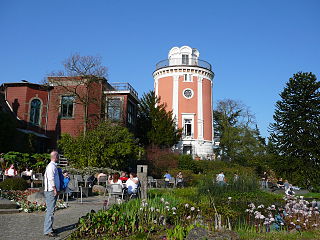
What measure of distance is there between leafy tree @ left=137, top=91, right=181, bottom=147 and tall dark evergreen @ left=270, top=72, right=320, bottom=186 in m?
9.99

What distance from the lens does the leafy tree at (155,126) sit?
31234 mm

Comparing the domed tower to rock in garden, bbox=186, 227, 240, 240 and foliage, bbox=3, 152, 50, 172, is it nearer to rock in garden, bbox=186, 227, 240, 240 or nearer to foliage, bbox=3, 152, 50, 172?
foliage, bbox=3, 152, 50, 172

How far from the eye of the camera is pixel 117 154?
21.3 meters

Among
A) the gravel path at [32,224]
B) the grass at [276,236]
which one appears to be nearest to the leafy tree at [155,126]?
the gravel path at [32,224]

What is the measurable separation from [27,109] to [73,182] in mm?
15853

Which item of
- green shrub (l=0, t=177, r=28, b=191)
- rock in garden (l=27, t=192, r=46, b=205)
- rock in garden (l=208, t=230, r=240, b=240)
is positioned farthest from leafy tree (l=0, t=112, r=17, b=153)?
rock in garden (l=208, t=230, r=240, b=240)

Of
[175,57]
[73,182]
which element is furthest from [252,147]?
[73,182]

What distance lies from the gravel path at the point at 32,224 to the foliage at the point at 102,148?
1108 cm

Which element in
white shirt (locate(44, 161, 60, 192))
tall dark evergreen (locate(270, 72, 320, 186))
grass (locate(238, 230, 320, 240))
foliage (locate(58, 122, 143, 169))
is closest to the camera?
grass (locate(238, 230, 320, 240))

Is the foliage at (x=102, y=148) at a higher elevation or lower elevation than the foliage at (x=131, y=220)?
higher

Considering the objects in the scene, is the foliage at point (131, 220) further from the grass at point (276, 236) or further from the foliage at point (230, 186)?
the foliage at point (230, 186)

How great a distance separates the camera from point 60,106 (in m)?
26.5

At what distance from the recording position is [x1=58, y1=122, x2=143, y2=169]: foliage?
2073 cm

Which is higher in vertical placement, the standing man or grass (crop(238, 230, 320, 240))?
the standing man
